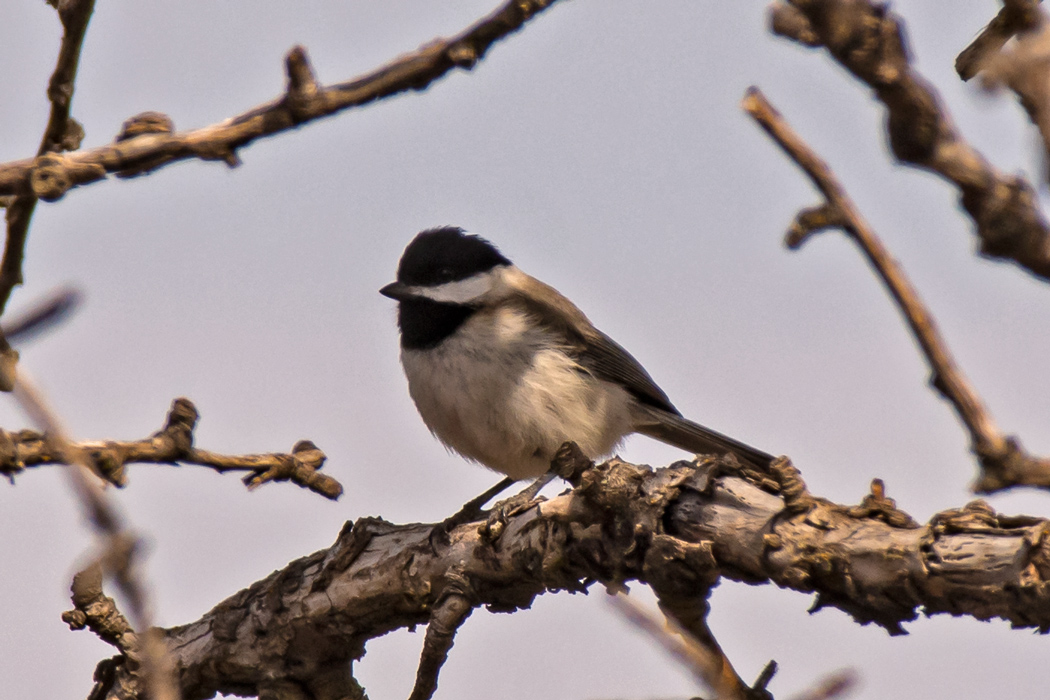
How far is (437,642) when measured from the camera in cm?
396

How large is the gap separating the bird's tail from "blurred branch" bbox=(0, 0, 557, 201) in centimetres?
455

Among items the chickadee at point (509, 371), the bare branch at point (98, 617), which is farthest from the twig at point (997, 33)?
the chickadee at point (509, 371)

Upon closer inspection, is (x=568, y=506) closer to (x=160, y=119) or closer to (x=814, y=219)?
(x=160, y=119)

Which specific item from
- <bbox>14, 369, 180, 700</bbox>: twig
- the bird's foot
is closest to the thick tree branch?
the bird's foot

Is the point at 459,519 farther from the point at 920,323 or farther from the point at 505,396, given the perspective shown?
the point at 920,323

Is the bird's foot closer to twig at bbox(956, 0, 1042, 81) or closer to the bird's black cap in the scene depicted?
the bird's black cap

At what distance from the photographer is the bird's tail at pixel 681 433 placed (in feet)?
21.1

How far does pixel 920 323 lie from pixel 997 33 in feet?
1.36

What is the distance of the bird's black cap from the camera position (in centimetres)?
629

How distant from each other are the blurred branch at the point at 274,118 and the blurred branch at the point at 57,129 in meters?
0.05

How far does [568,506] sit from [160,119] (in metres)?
1.89

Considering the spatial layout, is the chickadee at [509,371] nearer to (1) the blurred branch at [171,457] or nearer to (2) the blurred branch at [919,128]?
(1) the blurred branch at [171,457]

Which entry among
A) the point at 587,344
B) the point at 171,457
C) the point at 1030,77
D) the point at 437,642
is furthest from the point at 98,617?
the point at 1030,77

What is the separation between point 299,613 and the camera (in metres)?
4.45
